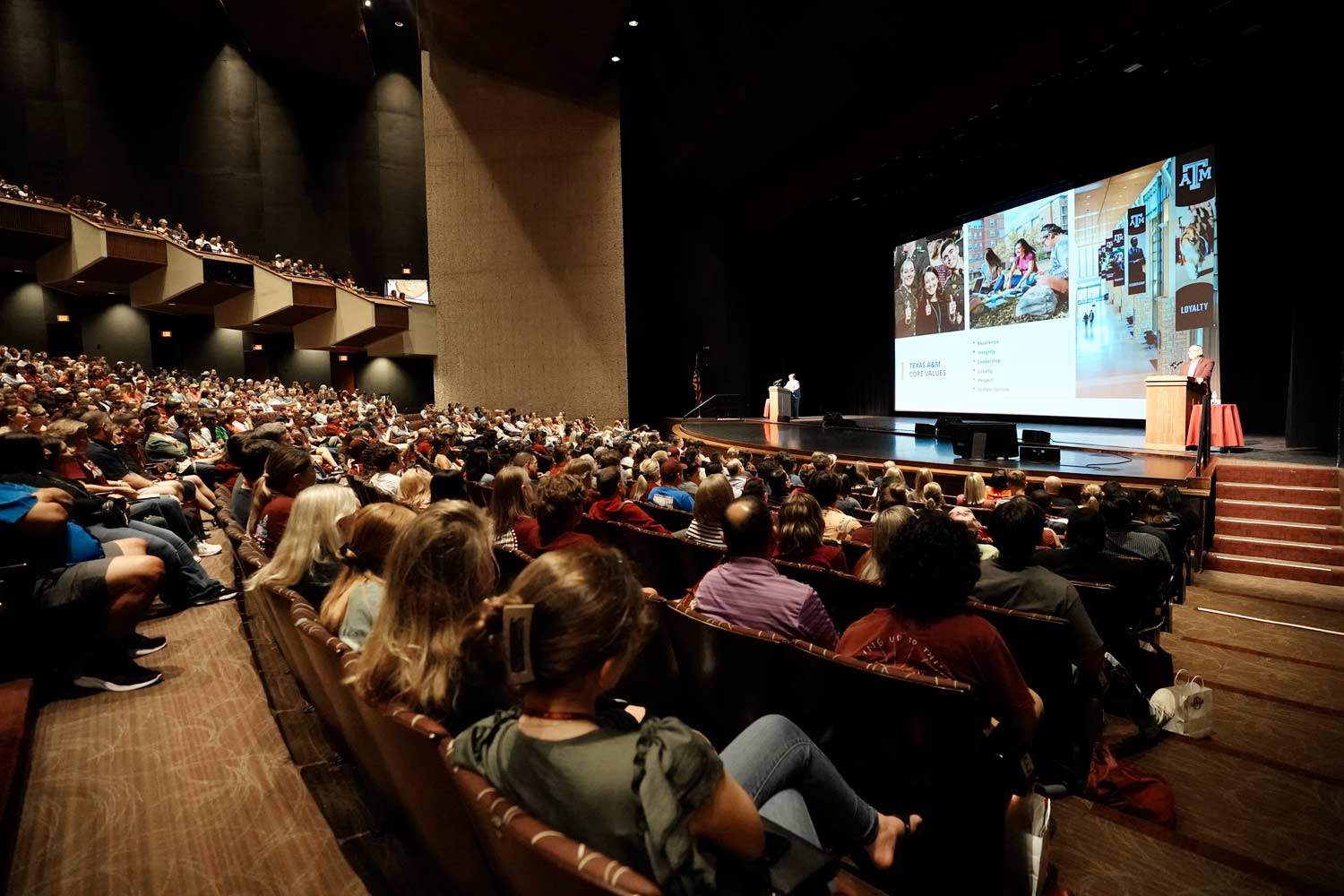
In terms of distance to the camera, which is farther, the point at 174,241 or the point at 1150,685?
the point at 174,241

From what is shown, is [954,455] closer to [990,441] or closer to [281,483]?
[990,441]

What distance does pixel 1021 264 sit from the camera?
10711 millimetres

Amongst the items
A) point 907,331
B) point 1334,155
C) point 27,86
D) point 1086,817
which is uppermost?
point 27,86

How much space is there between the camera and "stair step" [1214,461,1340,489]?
18.7 ft

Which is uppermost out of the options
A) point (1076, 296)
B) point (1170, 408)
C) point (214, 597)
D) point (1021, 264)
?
point (1021, 264)

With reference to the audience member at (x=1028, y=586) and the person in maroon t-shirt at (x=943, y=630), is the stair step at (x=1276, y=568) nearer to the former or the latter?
the audience member at (x=1028, y=586)

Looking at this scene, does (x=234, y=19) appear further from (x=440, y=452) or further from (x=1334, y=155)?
(x=1334, y=155)

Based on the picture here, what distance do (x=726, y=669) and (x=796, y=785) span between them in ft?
1.38

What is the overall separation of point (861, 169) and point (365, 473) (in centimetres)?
999

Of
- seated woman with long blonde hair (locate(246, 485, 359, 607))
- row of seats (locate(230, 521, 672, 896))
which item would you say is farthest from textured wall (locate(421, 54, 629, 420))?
row of seats (locate(230, 521, 672, 896))

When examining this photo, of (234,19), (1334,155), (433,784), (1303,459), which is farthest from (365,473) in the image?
(234,19)

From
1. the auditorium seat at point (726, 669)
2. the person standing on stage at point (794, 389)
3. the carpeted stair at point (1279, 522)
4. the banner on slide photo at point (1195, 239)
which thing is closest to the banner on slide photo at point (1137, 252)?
the banner on slide photo at point (1195, 239)

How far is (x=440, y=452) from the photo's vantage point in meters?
6.82

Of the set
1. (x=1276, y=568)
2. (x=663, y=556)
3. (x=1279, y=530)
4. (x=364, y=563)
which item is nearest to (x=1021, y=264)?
(x=1279, y=530)
